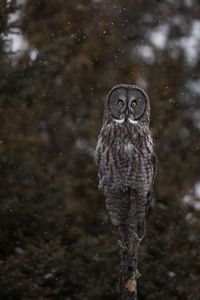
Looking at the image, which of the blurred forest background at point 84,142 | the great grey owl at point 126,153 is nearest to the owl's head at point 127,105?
the great grey owl at point 126,153

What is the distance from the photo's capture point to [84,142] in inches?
462

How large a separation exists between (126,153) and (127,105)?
16.8 inches

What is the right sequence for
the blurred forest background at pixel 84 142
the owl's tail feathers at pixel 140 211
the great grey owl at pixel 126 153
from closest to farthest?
the great grey owl at pixel 126 153
the owl's tail feathers at pixel 140 211
the blurred forest background at pixel 84 142

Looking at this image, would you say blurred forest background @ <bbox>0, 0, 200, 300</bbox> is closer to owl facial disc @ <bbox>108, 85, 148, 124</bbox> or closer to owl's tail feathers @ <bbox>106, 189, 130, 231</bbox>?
owl's tail feathers @ <bbox>106, 189, 130, 231</bbox>

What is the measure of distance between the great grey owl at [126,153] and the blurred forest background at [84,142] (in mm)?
1289

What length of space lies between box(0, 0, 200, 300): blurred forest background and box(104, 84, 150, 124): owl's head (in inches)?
72.9

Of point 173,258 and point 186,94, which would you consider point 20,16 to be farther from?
point 173,258

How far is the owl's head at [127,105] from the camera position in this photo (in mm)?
7004

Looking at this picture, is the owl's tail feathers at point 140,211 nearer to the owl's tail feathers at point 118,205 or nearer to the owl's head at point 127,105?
the owl's tail feathers at point 118,205

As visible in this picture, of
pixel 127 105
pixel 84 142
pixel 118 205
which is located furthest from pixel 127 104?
pixel 84 142

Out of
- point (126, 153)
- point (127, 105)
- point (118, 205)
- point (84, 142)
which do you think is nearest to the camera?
point (126, 153)

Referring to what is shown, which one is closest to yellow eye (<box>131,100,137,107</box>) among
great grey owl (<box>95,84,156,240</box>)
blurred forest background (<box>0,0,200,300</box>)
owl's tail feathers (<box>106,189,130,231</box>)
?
great grey owl (<box>95,84,156,240</box>)

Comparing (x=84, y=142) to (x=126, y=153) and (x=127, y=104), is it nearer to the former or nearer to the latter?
(x=127, y=104)

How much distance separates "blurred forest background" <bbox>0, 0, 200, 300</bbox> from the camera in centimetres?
961
